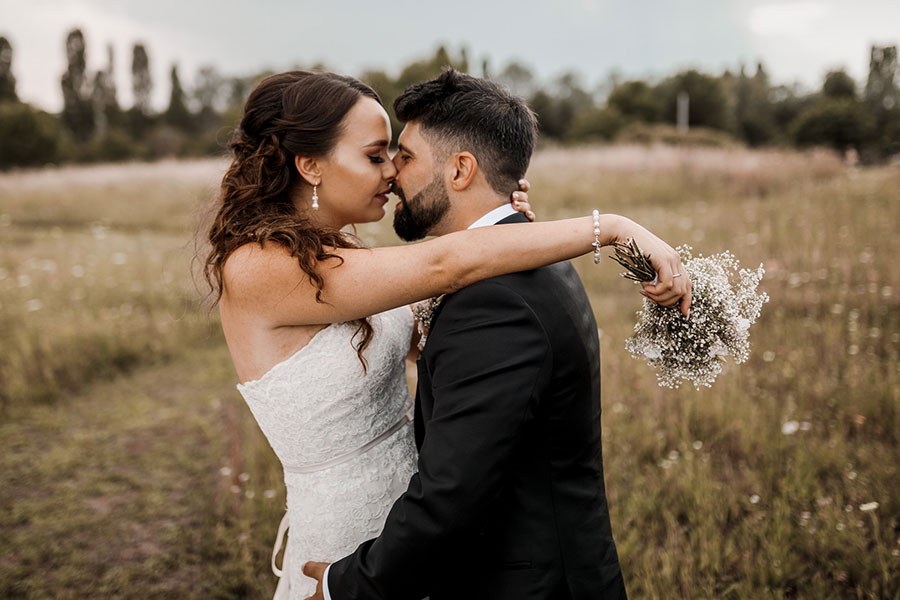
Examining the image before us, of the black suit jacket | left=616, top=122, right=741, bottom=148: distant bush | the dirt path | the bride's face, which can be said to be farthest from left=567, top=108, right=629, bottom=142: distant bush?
the black suit jacket

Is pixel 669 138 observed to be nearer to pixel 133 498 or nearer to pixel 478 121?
pixel 133 498

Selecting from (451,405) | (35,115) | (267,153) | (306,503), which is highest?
(35,115)

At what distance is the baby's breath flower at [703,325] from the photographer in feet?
6.34

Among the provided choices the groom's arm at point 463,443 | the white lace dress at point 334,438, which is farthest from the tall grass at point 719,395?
the groom's arm at point 463,443

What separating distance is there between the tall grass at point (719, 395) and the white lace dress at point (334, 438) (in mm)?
861

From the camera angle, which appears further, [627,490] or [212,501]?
[212,501]

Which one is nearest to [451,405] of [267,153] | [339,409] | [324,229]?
[339,409]

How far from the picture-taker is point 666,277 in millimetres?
1861

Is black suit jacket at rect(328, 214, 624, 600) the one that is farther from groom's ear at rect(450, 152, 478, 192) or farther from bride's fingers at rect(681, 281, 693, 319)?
groom's ear at rect(450, 152, 478, 192)

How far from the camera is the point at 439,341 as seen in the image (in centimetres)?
180

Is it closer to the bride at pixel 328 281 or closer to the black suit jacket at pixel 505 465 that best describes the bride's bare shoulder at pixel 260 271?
the bride at pixel 328 281

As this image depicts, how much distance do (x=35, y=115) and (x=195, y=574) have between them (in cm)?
4342

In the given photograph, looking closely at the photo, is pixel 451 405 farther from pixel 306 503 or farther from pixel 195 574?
pixel 195 574

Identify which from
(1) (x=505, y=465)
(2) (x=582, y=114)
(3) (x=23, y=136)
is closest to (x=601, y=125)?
(2) (x=582, y=114)
